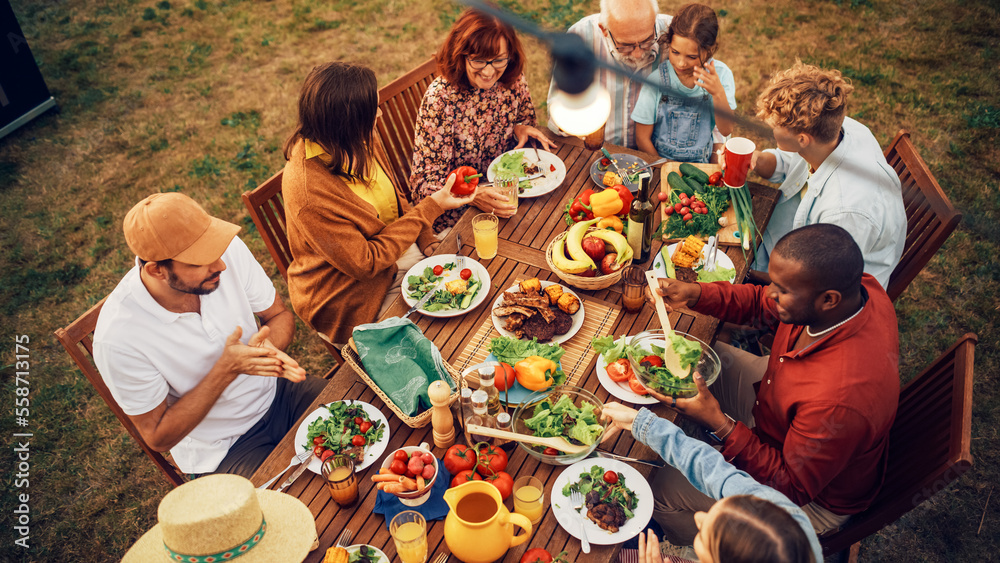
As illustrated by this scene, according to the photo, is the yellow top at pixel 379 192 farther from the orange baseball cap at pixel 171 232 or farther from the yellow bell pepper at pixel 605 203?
the yellow bell pepper at pixel 605 203

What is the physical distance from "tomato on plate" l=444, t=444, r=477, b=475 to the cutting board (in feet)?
5.83

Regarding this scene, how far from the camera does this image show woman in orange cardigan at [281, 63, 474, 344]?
3338 mm

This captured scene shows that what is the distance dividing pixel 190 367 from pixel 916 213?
421 cm

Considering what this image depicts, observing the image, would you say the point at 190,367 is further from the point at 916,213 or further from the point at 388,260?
the point at 916,213

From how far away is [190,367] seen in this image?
299cm

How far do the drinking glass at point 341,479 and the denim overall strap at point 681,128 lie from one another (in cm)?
322

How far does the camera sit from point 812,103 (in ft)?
11.4

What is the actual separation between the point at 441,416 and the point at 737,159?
233 centimetres

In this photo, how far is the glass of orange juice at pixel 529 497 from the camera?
2346mm

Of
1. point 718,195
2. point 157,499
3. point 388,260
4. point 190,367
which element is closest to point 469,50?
point 388,260

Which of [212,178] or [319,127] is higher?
[319,127]

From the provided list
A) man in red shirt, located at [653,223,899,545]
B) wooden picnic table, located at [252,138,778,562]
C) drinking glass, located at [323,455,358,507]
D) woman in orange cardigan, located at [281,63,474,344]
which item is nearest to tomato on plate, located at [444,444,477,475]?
wooden picnic table, located at [252,138,778,562]

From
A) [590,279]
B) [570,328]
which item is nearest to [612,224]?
[590,279]

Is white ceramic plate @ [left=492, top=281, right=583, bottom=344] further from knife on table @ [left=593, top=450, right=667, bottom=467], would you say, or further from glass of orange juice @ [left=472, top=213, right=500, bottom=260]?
knife on table @ [left=593, top=450, right=667, bottom=467]
